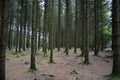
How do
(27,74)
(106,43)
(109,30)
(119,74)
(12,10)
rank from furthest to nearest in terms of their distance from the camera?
1. (106,43)
2. (109,30)
3. (12,10)
4. (27,74)
5. (119,74)

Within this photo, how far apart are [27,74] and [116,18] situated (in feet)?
19.8

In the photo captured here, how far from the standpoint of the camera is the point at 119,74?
9812 millimetres

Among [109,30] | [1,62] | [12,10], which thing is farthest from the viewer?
[109,30]

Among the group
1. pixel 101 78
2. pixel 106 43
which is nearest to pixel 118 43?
pixel 101 78

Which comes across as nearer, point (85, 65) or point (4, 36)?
point (4, 36)

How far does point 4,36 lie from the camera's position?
7.49m

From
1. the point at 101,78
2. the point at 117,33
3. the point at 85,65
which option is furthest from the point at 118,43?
the point at 85,65

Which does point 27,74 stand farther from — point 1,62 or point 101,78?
point 101,78

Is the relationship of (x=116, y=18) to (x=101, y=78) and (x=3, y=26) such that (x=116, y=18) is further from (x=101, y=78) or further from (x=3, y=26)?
(x=3, y=26)

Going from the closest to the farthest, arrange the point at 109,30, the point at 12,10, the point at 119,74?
the point at 119,74 < the point at 12,10 < the point at 109,30

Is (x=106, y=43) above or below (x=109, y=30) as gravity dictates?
below

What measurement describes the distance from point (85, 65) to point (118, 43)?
15.9 feet

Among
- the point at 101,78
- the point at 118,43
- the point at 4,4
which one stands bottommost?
the point at 101,78

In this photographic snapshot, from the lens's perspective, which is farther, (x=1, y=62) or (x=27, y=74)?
(x=27, y=74)
